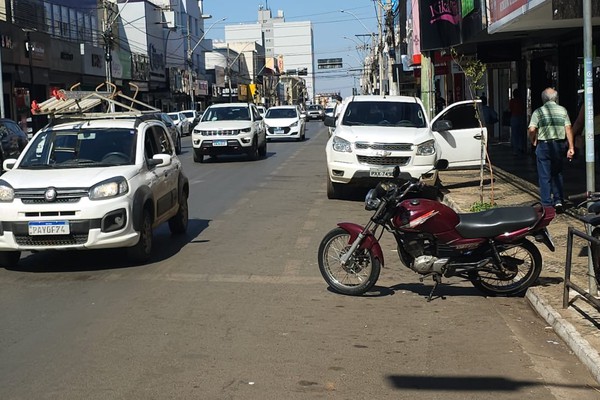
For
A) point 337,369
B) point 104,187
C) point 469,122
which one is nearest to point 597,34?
point 469,122

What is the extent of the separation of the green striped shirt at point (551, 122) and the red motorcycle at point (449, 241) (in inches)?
164

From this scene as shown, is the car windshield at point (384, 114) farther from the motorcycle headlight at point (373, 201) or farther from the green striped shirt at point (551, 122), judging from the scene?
the motorcycle headlight at point (373, 201)

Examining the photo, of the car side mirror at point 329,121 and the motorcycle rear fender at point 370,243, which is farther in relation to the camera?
the car side mirror at point 329,121

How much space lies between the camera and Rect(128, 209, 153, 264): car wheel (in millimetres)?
8750

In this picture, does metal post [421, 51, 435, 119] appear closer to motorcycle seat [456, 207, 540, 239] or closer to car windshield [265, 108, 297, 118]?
motorcycle seat [456, 207, 540, 239]

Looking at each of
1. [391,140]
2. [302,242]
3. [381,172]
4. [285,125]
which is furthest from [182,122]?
[302,242]

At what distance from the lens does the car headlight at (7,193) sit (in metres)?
8.35

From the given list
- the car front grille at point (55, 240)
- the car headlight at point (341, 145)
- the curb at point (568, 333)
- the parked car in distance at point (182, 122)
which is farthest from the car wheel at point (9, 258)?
the parked car in distance at point (182, 122)

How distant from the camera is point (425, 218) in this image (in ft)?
22.5

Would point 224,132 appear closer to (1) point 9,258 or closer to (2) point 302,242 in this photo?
(2) point 302,242

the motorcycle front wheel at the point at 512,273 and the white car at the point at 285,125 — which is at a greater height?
the white car at the point at 285,125

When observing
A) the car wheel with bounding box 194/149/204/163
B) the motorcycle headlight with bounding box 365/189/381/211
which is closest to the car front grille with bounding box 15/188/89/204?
the motorcycle headlight with bounding box 365/189/381/211

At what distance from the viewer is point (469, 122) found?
52.0ft

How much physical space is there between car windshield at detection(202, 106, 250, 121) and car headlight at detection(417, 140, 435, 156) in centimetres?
1131
